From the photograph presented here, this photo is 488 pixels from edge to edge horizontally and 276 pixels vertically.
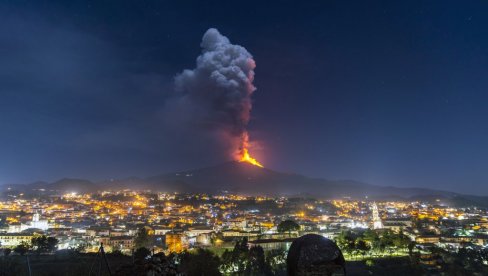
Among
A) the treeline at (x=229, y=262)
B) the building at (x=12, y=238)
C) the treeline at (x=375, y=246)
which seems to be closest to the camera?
the treeline at (x=229, y=262)

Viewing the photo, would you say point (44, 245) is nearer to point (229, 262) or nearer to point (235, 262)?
point (229, 262)

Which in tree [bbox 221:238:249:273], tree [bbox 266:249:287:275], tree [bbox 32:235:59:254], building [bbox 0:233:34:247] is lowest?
tree [bbox 266:249:287:275]

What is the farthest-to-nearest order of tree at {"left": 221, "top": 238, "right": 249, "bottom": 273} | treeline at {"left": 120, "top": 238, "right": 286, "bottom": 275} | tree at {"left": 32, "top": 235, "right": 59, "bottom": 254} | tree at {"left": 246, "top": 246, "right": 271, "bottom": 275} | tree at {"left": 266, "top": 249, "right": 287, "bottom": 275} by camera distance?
tree at {"left": 32, "top": 235, "right": 59, "bottom": 254}, tree at {"left": 266, "top": 249, "right": 287, "bottom": 275}, tree at {"left": 221, "top": 238, "right": 249, "bottom": 273}, tree at {"left": 246, "top": 246, "right": 271, "bottom": 275}, treeline at {"left": 120, "top": 238, "right": 286, "bottom": 275}

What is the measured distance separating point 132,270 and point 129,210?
94.0m

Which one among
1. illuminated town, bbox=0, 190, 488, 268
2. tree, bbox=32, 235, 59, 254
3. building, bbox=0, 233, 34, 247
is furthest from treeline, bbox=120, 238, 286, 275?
building, bbox=0, 233, 34, 247

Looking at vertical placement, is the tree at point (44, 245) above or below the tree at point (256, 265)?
above

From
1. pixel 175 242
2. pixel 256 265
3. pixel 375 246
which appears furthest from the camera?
pixel 175 242

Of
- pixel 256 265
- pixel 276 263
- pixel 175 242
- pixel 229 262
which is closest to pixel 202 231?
pixel 175 242

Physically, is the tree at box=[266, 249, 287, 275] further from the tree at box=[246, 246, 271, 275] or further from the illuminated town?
the illuminated town

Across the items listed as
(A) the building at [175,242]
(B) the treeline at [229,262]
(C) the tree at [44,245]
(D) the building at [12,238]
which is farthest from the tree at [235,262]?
(D) the building at [12,238]

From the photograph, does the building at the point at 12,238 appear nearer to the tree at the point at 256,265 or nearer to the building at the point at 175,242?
the building at the point at 175,242

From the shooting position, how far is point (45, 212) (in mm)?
83062

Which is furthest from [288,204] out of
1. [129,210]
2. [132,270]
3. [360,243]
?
[132,270]

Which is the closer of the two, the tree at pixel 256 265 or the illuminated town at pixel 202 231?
the tree at pixel 256 265
